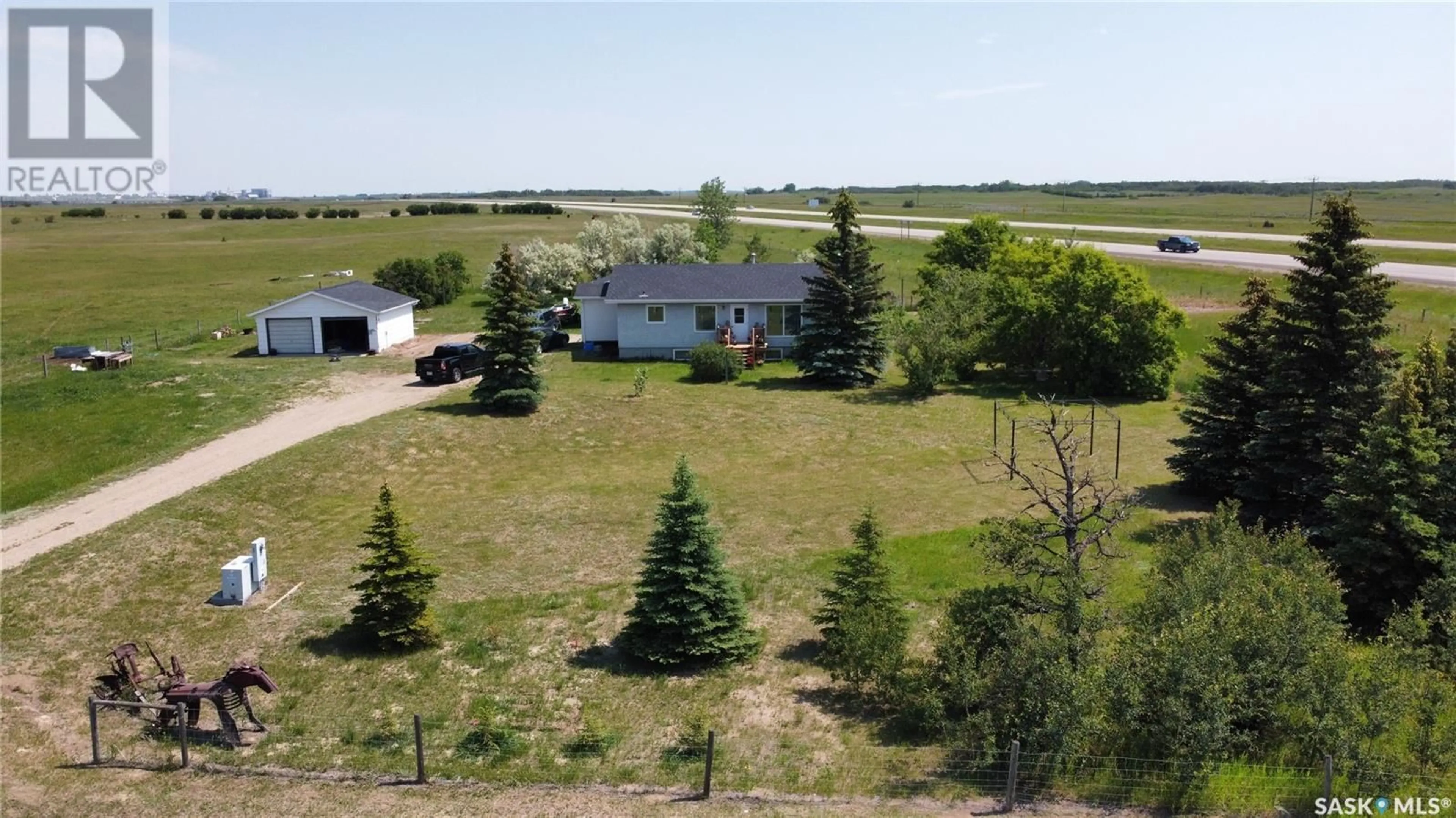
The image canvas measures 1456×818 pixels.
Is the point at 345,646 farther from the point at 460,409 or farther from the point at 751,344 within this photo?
the point at 751,344

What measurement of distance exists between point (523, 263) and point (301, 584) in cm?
3899

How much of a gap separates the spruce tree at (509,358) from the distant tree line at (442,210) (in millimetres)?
115360

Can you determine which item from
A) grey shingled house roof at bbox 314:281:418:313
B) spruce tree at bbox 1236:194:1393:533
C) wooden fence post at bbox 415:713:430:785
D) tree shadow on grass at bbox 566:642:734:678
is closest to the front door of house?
grey shingled house roof at bbox 314:281:418:313

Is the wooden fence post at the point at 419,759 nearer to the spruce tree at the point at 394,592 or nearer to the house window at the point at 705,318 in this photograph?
the spruce tree at the point at 394,592

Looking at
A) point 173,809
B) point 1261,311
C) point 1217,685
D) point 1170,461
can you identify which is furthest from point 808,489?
point 173,809

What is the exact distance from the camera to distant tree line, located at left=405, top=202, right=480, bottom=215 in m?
144

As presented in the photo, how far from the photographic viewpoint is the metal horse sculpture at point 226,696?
531 inches

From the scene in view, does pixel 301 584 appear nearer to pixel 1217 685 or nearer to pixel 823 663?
pixel 823 663

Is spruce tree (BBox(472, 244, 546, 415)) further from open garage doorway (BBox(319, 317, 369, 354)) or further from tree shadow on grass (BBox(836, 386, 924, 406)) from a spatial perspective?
open garage doorway (BBox(319, 317, 369, 354))

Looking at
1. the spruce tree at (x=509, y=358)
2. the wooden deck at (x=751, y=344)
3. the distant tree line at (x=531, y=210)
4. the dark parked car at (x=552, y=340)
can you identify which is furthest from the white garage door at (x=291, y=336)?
the distant tree line at (x=531, y=210)

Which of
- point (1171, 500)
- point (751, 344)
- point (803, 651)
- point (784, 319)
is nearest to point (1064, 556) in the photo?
point (803, 651)

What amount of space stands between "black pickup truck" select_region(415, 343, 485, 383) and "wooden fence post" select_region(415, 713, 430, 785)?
24.9m

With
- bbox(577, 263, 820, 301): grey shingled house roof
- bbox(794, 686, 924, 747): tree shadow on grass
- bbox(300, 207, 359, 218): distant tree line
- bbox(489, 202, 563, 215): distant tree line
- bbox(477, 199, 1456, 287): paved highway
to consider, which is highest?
bbox(489, 202, 563, 215): distant tree line

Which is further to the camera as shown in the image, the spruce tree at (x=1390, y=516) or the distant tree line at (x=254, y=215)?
the distant tree line at (x=254, y=215)
